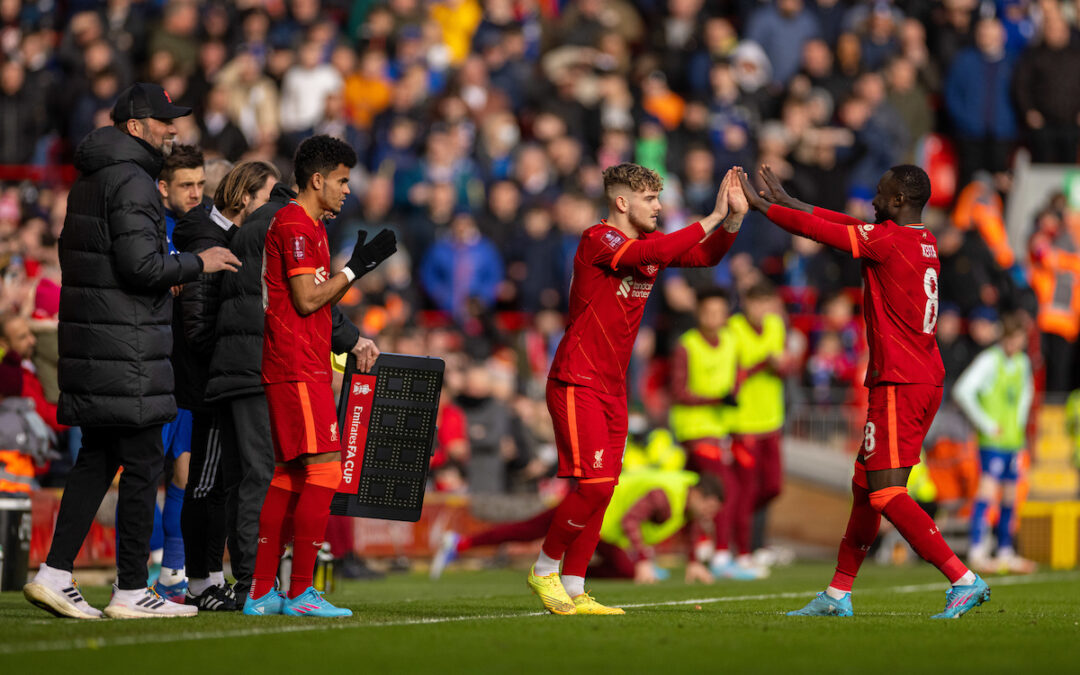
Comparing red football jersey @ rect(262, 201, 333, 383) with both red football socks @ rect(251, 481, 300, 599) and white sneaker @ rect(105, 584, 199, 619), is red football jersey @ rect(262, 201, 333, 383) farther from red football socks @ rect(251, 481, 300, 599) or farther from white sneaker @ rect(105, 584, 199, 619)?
white sneaker @ rect(105, 584, 199, 619)

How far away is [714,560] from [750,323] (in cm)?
214

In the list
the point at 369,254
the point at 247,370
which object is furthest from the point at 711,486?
the point at 369,254

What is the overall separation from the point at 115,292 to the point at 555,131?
12.5 meters

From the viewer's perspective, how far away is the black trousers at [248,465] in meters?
8.48

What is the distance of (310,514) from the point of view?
314 inches

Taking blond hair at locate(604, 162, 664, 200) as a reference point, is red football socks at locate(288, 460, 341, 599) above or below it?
below

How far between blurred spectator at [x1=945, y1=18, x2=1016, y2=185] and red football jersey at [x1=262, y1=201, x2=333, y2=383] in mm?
14864

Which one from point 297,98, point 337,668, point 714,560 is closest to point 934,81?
point 297,98

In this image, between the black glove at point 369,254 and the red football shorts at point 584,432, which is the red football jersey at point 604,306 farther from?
the black glove at point 369,254

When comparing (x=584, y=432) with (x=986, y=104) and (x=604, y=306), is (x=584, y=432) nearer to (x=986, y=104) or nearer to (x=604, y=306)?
(x=604, y=306)

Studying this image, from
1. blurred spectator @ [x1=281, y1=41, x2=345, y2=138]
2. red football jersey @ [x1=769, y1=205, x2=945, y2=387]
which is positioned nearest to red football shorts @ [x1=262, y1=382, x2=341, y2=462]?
red football jersey @ [x1=769, y1=205, x2=945, y2=387]

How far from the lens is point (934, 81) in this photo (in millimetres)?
22031

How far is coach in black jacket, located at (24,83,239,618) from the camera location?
7.75 metres

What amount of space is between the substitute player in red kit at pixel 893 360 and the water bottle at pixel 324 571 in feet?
11.0
